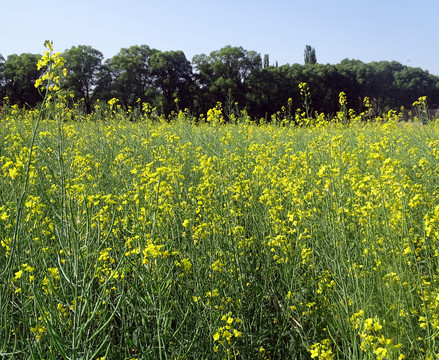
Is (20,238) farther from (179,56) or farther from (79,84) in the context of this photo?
(179,56)

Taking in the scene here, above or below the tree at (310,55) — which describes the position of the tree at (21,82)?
below

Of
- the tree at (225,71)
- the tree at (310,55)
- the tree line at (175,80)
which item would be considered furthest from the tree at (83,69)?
the tree at (310,55)

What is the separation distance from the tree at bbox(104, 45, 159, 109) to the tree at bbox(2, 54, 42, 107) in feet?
13.7

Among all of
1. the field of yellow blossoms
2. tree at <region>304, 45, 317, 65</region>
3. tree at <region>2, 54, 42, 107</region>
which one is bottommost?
the field of yellow blossoms

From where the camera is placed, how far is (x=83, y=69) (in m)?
24.6

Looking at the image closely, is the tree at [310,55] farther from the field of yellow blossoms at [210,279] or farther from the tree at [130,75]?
the field of yellow blossoms at [210,279]

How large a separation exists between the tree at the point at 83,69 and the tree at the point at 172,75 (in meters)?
3.79

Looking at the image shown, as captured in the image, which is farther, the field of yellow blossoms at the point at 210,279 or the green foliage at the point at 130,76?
the green foliage at the point at 130,76

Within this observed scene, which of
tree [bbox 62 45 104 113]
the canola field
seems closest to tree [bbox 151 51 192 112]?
tree [bbox 62 45 104 113]

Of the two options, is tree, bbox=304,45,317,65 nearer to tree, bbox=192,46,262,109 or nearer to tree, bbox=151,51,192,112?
tree, bbox=192,46,262,109

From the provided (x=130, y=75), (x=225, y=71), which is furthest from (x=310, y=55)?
(x=130, y=75)

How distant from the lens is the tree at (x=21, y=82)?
21.8 m

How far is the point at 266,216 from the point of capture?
244cm

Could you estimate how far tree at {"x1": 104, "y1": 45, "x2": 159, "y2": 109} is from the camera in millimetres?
25312
